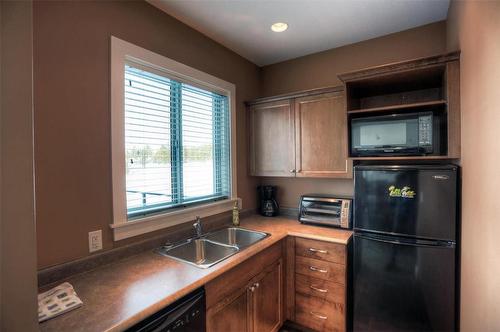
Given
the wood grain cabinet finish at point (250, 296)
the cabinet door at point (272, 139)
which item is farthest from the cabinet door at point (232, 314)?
the cabinet door at point (272, 139)

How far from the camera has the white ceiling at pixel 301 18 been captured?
180cm

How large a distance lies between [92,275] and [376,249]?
1853 millimetres

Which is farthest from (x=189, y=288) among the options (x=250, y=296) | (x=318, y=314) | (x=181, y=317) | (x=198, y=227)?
(x=318, y=314)

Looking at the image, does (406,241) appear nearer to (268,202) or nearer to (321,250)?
(321,250)

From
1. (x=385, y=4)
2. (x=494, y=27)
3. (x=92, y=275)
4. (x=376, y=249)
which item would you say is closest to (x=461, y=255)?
(x=376, y=249)

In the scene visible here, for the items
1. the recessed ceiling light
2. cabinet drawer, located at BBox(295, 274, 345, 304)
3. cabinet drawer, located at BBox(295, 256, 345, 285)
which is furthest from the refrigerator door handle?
the recessed ceiling light

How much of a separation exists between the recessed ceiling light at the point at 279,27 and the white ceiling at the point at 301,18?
0.14 feet

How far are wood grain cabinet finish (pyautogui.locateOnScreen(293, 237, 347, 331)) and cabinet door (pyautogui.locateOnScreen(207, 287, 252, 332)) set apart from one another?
23.8 inches

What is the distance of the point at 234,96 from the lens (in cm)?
259

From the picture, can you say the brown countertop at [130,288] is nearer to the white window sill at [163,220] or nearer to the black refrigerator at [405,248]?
the white window sill at [163,220]

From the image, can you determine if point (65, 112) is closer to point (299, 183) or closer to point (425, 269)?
point (299, 183)

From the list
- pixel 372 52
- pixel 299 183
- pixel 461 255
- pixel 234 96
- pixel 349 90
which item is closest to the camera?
pixel 461 255

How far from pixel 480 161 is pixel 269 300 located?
162 centimetres

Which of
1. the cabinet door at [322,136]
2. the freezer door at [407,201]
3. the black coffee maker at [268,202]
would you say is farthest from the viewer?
the black coffee maker at [268,202]
